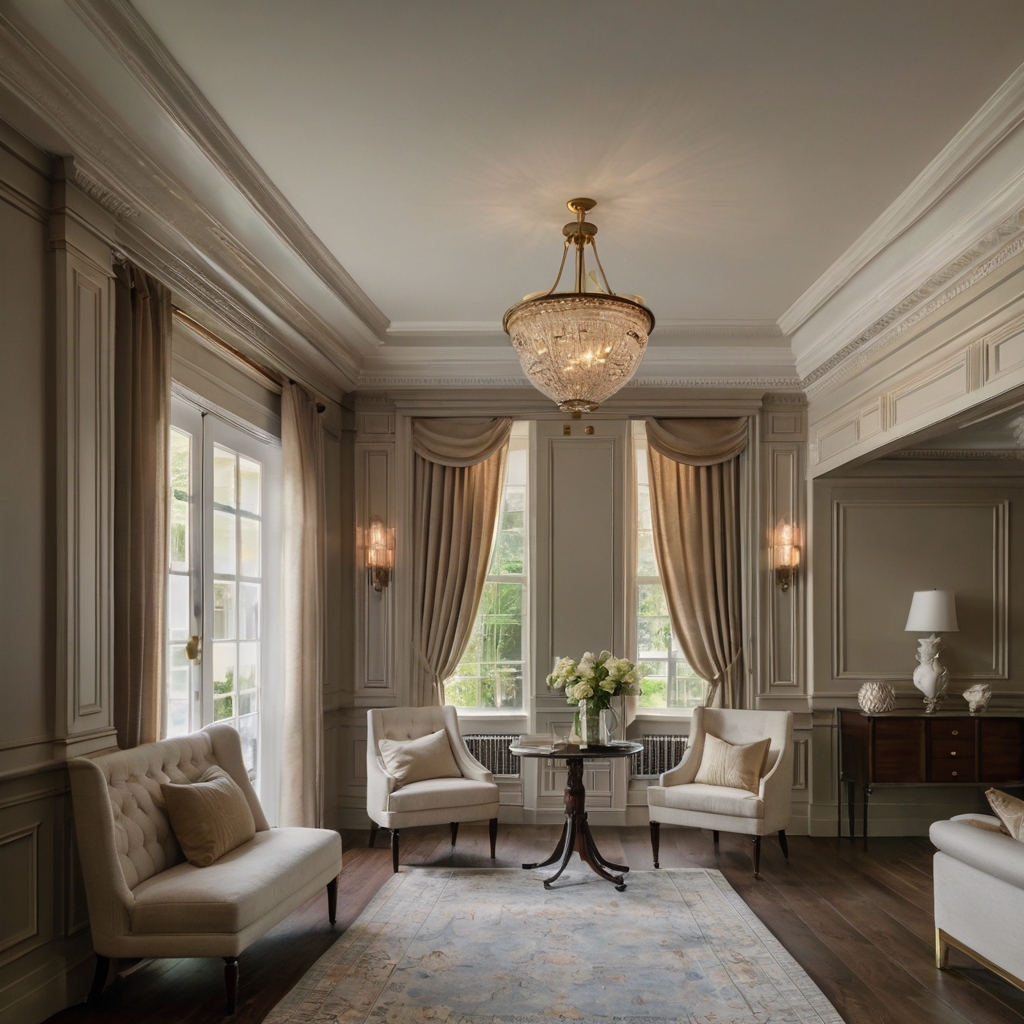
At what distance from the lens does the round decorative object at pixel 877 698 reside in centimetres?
584

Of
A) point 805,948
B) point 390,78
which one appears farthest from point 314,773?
point 390,78

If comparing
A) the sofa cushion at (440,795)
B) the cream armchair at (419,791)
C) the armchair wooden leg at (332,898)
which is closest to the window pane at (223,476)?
the cream armchair at (419,791)

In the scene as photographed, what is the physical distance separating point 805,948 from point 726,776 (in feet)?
4.90

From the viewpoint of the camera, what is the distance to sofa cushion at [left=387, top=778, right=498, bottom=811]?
17.0 ft

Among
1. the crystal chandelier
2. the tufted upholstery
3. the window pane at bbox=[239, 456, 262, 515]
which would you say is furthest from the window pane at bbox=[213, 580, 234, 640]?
the crystal chandelier

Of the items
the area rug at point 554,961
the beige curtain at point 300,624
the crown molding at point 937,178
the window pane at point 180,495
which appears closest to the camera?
the crown molding at point 937,178

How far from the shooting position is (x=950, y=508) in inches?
249

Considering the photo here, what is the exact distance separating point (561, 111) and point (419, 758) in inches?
146

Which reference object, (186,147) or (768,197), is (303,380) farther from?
(768,197)

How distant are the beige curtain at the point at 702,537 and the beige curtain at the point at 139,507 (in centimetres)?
366

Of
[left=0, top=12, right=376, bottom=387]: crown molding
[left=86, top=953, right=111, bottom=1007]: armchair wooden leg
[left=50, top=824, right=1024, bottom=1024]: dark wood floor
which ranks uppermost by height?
[left=0, top=12, right=376, bottom=387]: crown molding

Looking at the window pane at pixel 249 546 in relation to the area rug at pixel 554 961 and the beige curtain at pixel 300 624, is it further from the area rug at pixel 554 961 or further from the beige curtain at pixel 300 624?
the area rug at pixel 554 961

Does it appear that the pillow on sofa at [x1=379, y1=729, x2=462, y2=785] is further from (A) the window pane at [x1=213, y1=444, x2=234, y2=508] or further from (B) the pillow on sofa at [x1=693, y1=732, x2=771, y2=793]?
(A) the window pane at [x1=213, y1=444, x2=234, y2=508]

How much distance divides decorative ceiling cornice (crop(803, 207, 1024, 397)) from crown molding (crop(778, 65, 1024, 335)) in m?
0.26
